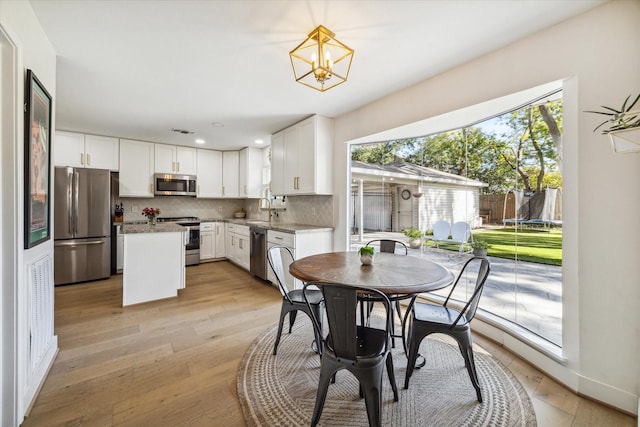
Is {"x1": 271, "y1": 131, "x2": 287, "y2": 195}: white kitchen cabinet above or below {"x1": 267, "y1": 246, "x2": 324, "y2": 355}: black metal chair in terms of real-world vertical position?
above

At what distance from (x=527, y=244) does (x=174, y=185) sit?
565 centimetres

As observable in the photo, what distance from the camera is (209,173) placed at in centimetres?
581

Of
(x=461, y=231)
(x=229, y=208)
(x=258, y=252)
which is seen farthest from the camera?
(x=229, y=208)

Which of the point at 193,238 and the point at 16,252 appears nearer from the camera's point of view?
the point at 16,252

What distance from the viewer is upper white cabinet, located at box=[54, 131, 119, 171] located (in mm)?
4371

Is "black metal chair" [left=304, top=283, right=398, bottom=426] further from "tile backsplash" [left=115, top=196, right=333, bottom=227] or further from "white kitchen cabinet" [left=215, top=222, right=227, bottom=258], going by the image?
"white kitchen cabinet" [left=215, top=222, right=227, bottom=258]

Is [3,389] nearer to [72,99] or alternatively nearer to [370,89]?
[72,99]

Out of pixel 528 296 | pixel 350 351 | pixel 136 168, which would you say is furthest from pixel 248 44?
pixel 136 168

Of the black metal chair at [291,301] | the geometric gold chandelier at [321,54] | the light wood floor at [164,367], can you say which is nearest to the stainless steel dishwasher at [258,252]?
the light wood floor at [164,367]

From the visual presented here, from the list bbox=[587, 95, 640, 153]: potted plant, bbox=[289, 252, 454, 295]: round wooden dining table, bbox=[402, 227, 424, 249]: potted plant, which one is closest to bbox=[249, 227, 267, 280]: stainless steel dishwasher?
bbox=[289, 252, 454, 295]: round wooden dining table

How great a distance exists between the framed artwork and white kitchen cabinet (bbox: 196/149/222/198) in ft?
12.3

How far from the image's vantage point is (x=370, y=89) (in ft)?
9.58

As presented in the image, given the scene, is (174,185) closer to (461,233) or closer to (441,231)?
(441,231)

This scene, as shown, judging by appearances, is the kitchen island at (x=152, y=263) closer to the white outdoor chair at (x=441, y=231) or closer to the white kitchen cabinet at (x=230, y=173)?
the white kitchen cabinet at (x=230, y=173)
